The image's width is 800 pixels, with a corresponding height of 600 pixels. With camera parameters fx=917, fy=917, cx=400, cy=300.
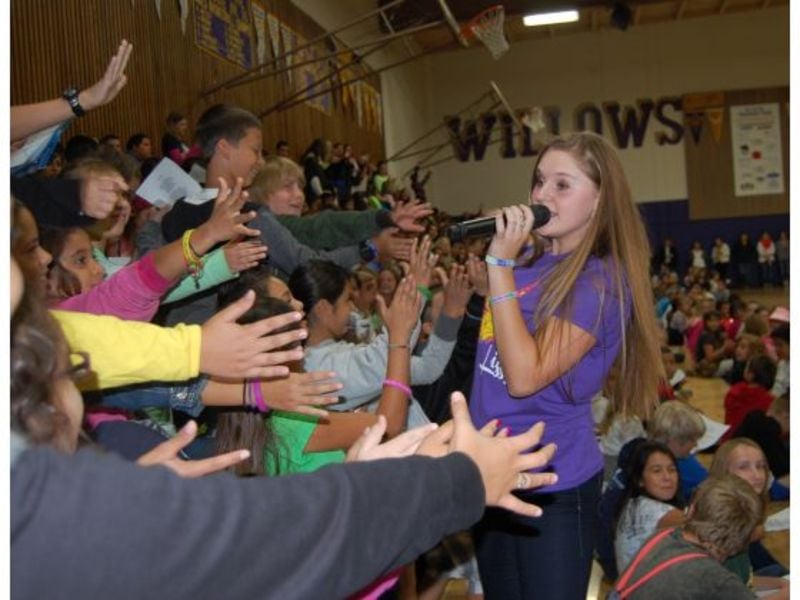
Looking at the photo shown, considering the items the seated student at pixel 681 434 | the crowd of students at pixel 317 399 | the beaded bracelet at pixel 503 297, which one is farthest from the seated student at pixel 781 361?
the beaded bracelet at pixel 503 297

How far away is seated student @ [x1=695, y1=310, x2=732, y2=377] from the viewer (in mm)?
9352

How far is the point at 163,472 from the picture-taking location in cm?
83

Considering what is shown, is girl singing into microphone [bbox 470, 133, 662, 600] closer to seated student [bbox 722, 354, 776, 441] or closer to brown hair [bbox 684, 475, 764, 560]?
brown hair [bbox 684, 475, 764, 560]

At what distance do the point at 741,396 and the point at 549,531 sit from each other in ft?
14.7

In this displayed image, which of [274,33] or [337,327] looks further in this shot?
[274,33]

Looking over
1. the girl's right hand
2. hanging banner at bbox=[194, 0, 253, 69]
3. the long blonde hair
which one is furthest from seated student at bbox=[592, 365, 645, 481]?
hanging banner at bbox=[194, 0, 253, 69]

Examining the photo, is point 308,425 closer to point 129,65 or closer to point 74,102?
point 74,102

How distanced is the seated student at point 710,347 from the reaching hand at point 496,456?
8712 mm

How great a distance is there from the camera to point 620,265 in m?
1.83

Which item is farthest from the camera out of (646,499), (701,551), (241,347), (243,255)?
(646,499)

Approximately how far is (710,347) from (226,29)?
581 cm

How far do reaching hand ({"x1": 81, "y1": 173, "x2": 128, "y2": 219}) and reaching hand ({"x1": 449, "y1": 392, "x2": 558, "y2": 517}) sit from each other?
3.62 feet

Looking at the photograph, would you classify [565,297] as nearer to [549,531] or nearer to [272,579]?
[549,531]

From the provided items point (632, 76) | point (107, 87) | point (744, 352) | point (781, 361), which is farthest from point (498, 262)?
point (632, 76)
